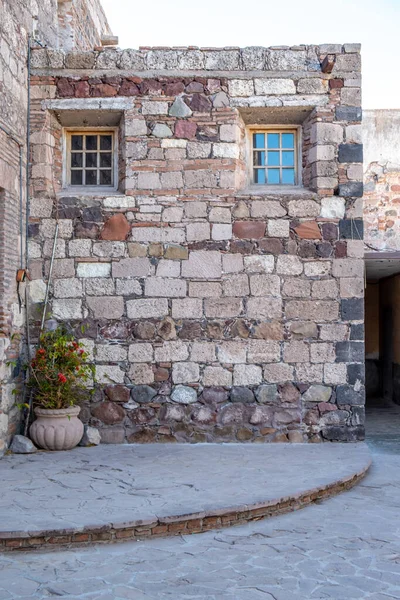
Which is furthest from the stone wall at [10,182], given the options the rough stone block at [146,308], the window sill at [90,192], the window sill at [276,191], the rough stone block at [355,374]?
the rough stone block at [355,374]

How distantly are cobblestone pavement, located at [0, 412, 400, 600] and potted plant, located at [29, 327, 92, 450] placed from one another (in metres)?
2.64

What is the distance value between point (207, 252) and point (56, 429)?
2.45 metres

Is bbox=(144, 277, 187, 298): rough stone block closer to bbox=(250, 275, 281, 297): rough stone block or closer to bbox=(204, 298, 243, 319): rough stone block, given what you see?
bbox=(204, 298, 243, 319): rough stone block

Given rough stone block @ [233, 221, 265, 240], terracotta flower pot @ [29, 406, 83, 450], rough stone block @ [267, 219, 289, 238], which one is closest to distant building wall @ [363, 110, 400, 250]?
rough stone block @ [267, 219, 289, 238]

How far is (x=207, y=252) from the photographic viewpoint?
733 centimetres

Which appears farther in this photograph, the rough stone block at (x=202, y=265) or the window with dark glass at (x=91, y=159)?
the window with dark glass at (x=91, y=159)

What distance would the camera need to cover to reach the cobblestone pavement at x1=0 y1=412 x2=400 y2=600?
138 inches

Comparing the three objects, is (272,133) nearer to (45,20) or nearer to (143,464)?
(45,20)

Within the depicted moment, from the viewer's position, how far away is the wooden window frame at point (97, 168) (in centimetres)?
762

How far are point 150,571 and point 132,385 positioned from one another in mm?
3499

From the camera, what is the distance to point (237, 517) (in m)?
4.71

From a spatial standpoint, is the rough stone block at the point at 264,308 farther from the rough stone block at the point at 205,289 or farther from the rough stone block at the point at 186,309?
the rough stone block at the point at 186,309

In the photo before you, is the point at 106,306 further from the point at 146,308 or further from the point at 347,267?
the point at 347,267

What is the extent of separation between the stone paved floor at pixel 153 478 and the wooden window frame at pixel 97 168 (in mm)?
2892
